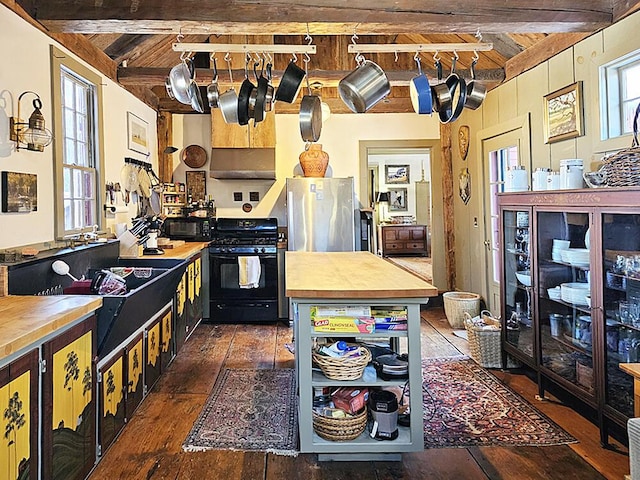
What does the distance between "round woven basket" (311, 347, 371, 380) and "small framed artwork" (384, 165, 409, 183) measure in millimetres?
10314

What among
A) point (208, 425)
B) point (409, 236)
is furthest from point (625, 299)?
point (409, 236)

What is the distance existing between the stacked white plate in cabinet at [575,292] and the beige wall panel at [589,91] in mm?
891

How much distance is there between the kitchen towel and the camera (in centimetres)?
532

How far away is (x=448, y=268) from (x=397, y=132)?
1.82 meters

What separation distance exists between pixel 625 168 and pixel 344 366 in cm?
172

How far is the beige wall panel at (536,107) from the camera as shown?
13.0ft

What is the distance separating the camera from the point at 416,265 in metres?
10.1

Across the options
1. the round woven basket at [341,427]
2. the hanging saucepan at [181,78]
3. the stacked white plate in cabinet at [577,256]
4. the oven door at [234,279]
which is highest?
the hanging saucepan at [181,78]

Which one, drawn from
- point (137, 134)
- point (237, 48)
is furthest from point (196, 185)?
point (237, 48)

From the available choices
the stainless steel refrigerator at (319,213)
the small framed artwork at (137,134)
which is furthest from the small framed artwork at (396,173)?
the small framed artwork at (137,134)

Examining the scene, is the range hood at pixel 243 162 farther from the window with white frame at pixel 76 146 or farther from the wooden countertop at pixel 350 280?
the wooden countertop at pixel 350 280

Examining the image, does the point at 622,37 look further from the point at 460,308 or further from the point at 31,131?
the point at 31,131

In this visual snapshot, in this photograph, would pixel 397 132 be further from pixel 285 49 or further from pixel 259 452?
pixel 259 452

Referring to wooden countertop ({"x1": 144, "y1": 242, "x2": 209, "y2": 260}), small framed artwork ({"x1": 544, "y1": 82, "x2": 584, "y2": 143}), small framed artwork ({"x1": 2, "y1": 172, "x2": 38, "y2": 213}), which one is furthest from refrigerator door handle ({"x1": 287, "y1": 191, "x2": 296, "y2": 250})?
small framed artwork ({"x1": 2, "y1": 172, "x2": 38, "y2": 213})
